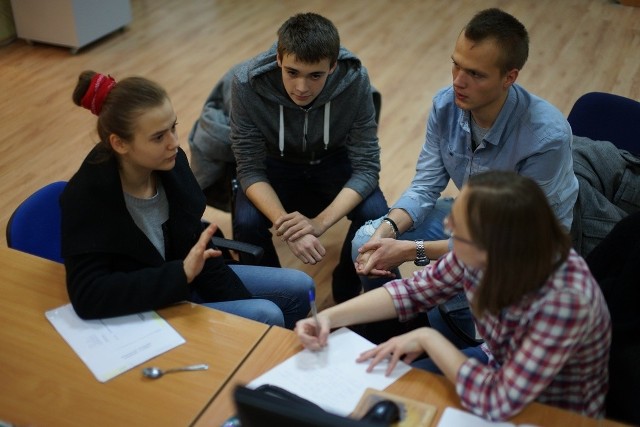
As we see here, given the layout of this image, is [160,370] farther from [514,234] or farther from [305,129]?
[305,129]

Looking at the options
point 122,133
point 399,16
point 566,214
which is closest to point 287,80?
point 122,133

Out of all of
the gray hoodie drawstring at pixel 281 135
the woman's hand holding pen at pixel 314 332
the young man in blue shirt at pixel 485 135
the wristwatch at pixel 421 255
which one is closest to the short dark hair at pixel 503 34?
the young man in blue shirt at pixel 485 135

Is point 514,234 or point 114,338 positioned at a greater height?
point 514,234

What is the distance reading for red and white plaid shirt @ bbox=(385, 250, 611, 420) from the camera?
1.51 m

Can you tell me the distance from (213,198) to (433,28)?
131 inches

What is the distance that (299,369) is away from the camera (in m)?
1.71

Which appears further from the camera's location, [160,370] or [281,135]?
[281,135]

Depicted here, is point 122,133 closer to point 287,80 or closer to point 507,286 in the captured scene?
point 287,80

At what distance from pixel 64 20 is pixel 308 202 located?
310 cm

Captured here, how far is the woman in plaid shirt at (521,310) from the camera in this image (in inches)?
59.1

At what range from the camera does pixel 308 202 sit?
3.01 m

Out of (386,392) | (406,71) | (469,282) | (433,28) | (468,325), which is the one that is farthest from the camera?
(433,28)

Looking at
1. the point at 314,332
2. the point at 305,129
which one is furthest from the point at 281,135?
the point at 314,332

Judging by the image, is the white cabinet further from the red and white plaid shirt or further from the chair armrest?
the red and white plaid shirt
